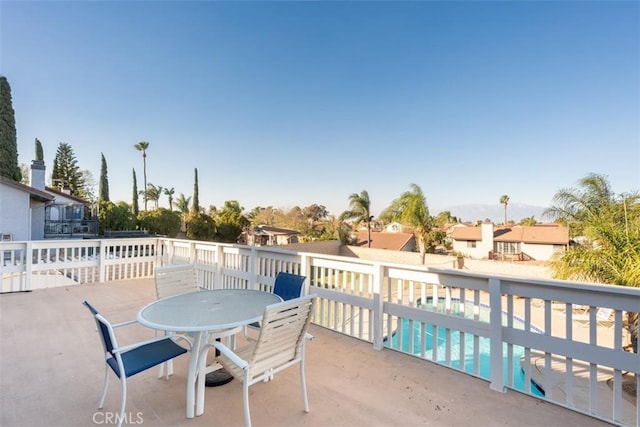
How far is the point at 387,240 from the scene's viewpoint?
2214cm

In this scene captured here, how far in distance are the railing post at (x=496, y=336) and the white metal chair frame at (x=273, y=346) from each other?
160 cm

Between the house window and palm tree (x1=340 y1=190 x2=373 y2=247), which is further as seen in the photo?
the house window

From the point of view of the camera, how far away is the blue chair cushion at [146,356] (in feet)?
5.84

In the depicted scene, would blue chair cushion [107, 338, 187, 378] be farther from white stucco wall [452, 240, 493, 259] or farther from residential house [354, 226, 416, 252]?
white stucco wall [452, 240, 493, 259]

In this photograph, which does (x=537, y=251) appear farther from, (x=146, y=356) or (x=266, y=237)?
(x=146, y=356)

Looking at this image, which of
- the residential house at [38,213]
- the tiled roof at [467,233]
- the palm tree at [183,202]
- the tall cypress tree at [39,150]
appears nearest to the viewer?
the residential house at [38,213]

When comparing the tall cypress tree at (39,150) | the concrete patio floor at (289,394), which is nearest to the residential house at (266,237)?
the tall cypress tree at (39,150)

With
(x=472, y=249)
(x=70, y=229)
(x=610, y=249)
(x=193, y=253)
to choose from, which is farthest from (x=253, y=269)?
(x=472, y=249)

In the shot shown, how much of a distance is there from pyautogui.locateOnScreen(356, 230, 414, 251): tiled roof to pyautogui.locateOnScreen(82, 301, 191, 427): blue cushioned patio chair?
65.5 ft

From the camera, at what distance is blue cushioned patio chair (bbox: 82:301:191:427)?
1694mm

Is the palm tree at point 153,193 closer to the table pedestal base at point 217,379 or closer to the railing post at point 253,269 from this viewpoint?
the railing post at point 253,269

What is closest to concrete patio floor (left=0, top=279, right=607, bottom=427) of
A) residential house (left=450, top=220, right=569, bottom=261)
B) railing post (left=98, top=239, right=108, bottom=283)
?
railing post (left=98, top=239, right=108, bottom=283)

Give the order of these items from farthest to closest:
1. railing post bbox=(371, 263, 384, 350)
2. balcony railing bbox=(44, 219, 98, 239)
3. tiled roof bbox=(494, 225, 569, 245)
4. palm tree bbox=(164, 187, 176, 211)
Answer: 1. palm tree bbox=(164, 187, 176, 211)
2. tiled roof bbox=(494, 225, 569, 245)
3. balcony railing bbox=(44, 219, 98, 239)
4. railing post bbox=(371, 263, 384, 350)

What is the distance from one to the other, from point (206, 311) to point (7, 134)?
18.5m
